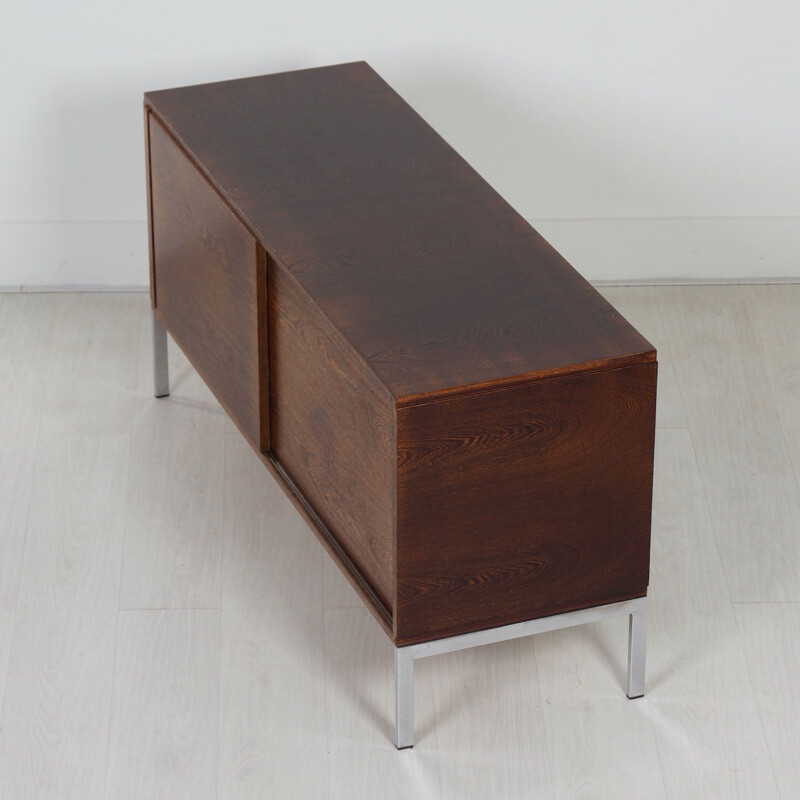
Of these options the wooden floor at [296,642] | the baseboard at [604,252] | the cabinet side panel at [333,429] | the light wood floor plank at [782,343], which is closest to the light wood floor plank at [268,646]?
the wooden floor at [296,642]

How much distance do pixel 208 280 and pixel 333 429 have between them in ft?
1.61

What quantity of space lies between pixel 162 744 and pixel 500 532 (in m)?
0.61

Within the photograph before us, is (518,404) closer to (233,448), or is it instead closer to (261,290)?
(261,290)

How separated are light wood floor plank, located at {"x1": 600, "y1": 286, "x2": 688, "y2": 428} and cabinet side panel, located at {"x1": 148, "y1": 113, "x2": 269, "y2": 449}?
868mm

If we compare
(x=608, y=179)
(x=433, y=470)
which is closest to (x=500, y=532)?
(x=433, y=470)

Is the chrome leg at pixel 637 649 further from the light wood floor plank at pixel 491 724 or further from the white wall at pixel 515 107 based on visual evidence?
the white wall at pixel 515 107

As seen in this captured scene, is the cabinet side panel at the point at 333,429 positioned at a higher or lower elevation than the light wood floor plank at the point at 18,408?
higher

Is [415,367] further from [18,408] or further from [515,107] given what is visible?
[515,107]

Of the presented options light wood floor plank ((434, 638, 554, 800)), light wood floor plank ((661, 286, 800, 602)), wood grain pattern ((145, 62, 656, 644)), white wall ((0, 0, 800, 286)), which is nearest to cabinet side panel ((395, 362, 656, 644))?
wood grain pattern ((145, 62, 656, 644))

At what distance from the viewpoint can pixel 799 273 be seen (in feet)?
11.4

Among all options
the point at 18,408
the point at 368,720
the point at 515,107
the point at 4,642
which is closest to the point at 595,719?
the point at 368,720

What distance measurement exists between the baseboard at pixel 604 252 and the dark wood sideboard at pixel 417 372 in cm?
77

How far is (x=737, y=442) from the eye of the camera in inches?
115

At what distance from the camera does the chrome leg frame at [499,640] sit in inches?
85.0
